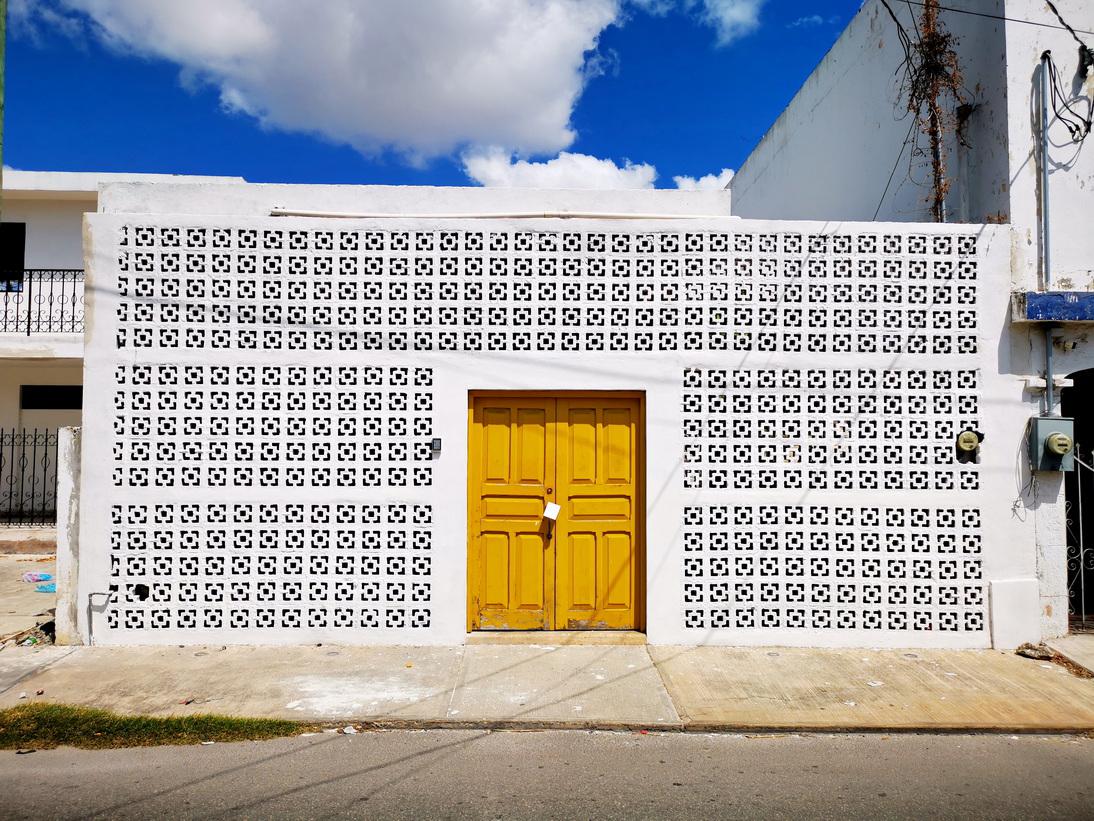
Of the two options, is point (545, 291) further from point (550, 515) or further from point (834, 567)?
point (834, 567)

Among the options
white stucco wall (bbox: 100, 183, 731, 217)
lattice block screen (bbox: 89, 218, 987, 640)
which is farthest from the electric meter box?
white stucco wall (bbox: 100, 183, 731, 217)

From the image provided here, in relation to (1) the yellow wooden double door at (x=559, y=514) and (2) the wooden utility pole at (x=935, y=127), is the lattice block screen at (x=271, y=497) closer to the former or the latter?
(1) the yellow wooden double door at (x=559, y=514)

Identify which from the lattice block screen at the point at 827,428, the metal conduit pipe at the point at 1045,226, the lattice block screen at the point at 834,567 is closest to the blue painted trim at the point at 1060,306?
the metal conduit pipe at the point at 1045,226

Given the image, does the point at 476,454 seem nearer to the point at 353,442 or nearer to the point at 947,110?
the point at 353,442

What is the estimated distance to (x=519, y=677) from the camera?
5727mm

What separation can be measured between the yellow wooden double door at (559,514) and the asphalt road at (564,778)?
1.86m

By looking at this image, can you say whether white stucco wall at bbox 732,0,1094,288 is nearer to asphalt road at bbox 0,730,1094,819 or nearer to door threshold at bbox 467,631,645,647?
asphalt road at bbox 0,730,1094,819

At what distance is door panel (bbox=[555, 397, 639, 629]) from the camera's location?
21.9ft

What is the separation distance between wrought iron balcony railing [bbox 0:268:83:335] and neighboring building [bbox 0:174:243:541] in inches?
0.7

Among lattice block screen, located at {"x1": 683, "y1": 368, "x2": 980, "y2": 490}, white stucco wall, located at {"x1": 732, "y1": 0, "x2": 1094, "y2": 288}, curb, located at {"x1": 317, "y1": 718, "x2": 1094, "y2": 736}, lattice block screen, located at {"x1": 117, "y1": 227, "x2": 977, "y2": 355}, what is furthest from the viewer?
white stucco wall, located at {"x1": 732, "y1": 0, "x2": 1094, "y2": 288}

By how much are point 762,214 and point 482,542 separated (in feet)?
30.1

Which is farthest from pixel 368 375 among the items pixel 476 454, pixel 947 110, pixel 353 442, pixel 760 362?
pixel 947 110

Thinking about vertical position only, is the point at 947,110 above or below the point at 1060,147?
above

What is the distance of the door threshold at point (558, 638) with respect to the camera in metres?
6.48
